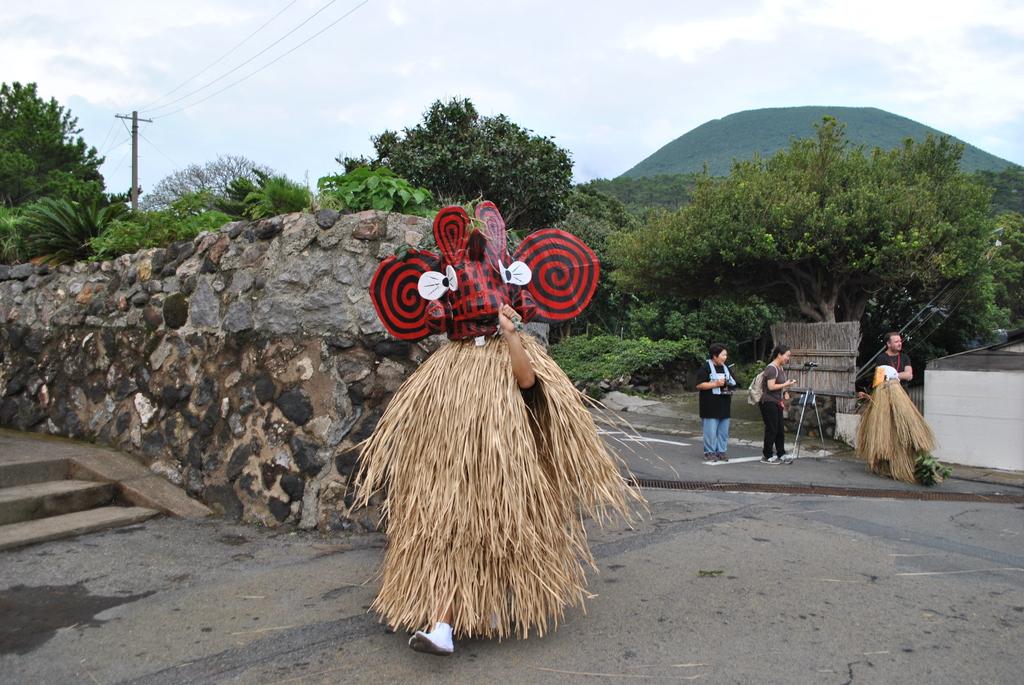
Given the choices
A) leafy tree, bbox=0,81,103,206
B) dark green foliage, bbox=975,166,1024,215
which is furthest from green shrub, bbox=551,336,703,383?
dark green foliage, bbox=975,166,1024,215

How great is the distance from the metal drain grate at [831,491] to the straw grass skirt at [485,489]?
4427 millimetres

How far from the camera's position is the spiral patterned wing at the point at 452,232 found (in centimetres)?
371

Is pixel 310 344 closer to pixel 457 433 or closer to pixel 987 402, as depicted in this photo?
pixel 457 433

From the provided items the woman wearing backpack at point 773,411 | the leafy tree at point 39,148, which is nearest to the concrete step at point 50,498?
the woman wearing backpack at point 773,411

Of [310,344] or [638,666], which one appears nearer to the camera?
[638,666]

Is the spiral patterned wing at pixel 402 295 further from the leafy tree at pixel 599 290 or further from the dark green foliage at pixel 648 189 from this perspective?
the dark green foliage at pixel 648 189

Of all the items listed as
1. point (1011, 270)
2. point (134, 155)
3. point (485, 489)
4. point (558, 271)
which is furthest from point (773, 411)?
point (134, 155)

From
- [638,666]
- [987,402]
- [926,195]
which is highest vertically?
[926,195]

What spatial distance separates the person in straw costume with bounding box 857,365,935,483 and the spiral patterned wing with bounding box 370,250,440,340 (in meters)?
6.40

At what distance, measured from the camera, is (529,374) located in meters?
3.42

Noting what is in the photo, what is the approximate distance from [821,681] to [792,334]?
954 cm

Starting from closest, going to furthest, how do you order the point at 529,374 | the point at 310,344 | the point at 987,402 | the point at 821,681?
the point at 821,681 < the point at 529,374 < the point at 310,344 < the point at 987,402

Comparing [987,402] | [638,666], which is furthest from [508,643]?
Answer: [987,402]

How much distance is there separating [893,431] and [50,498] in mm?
8091
